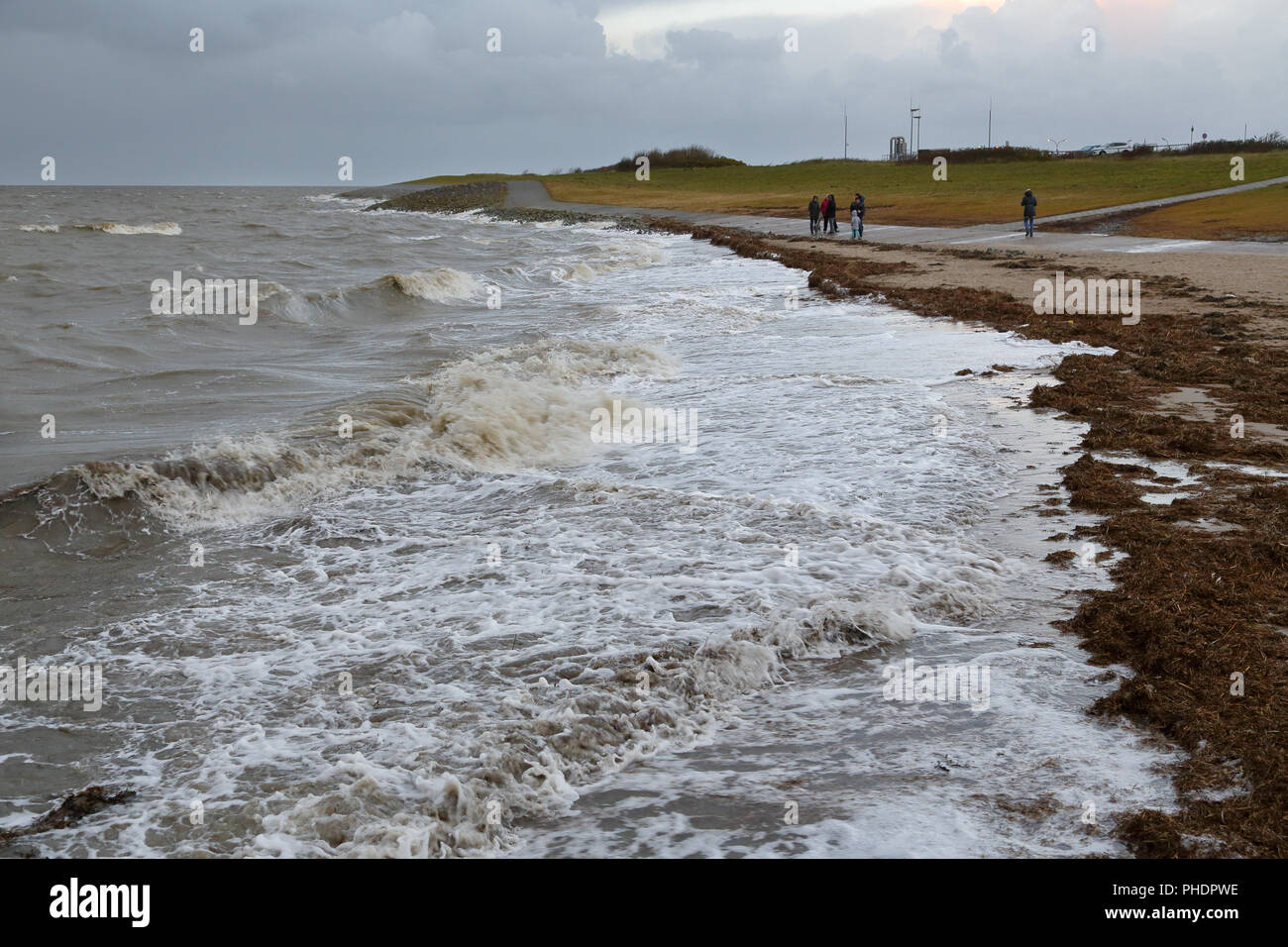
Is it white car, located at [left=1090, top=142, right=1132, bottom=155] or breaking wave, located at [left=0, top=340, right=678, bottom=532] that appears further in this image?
white car, located at [left=1090, top=142, right=1132, bottom=155]

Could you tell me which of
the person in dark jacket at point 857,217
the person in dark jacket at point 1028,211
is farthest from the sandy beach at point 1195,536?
the person in dark jacket at point 857,217

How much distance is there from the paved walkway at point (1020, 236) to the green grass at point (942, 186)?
2046 millimetres

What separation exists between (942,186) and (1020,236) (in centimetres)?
2804

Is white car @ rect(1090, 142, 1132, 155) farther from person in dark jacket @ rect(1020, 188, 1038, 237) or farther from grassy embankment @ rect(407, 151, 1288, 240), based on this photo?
person in dark jacket @ rect(1020, 188, 1038, 237)

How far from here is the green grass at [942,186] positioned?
4784 cm

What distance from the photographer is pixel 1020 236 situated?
3550cm

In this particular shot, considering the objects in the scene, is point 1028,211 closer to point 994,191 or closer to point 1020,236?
point 1020,236

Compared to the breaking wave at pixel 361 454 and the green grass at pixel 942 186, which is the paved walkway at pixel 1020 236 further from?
the breaking wave at pixel 361 454

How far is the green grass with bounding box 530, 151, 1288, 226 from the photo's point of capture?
1884 inches

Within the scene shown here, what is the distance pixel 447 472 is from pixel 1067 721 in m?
6.27

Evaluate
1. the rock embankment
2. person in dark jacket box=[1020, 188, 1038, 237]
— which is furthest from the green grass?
person in dark jacket box=[1020, 188, 1038, 237]

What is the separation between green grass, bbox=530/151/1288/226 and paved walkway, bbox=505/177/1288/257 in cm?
205
